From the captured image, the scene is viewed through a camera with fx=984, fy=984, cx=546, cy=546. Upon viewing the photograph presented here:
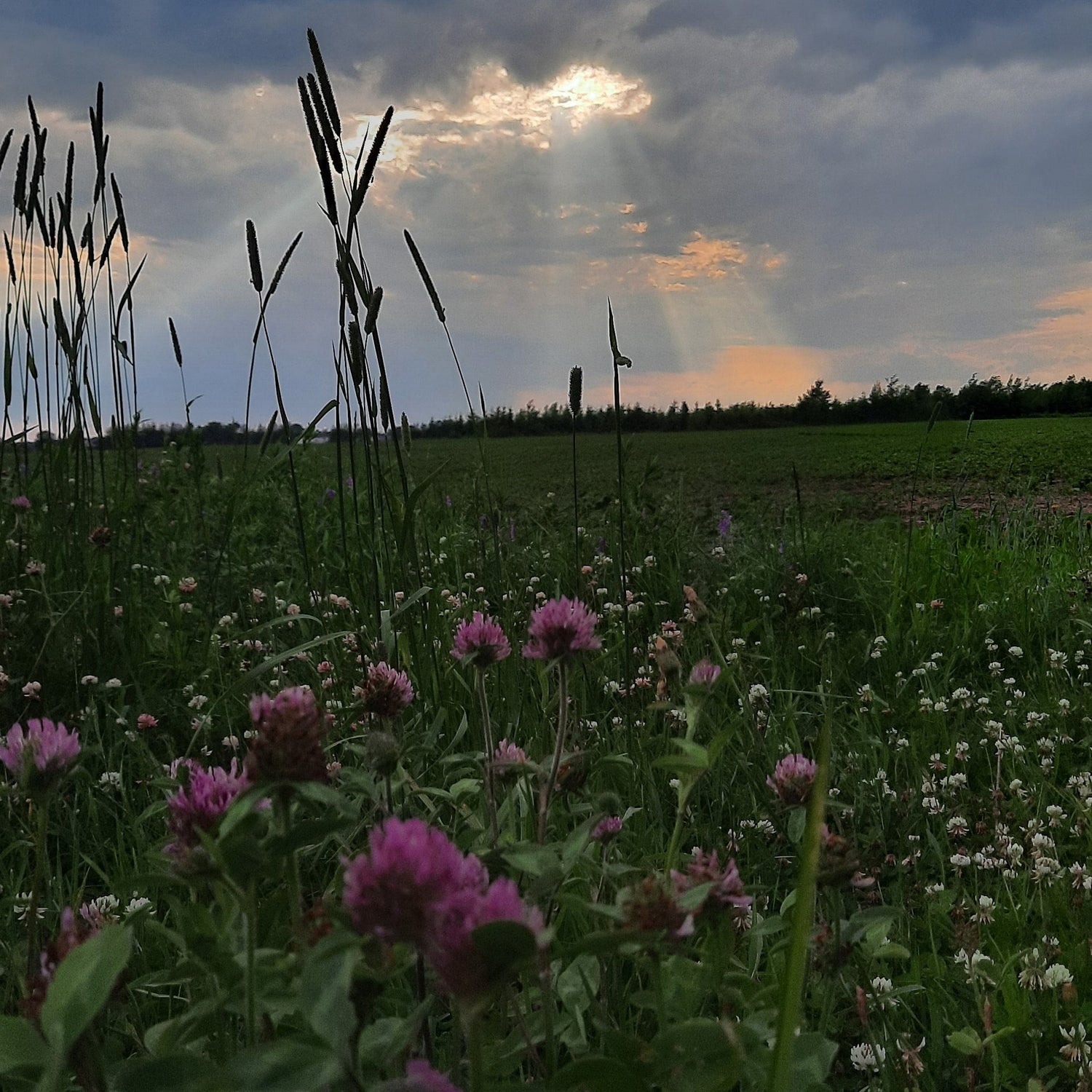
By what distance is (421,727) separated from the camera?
90.7 inches

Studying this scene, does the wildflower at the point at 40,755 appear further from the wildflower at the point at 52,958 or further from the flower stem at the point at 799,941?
the flower stem at the point at 799,941

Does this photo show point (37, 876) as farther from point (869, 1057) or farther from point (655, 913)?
point (869, 1057)

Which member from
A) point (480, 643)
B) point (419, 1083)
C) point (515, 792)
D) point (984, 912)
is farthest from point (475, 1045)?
point (984, 912)

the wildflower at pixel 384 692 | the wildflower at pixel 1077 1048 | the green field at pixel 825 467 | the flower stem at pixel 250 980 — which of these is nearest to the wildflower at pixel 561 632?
the wildflower at pixel 384 692

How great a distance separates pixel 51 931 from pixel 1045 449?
14870 mm

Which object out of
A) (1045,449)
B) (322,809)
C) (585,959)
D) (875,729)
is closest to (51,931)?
(322,809)

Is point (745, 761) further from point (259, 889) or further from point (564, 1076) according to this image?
point (564, 1076)

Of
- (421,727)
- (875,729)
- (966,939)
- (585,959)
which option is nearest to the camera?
(585,959)

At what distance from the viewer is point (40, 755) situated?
1.03m

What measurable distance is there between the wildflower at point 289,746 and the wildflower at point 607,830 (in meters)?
0.60

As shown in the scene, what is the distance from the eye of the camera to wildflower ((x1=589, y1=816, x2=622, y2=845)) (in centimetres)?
134

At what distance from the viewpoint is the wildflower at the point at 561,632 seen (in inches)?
49.3

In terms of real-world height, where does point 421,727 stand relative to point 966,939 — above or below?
above

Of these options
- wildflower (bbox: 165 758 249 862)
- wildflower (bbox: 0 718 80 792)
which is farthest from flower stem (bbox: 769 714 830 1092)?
wildflower (bbox: 0 718 80 792)
